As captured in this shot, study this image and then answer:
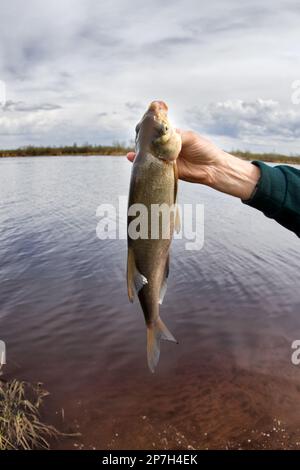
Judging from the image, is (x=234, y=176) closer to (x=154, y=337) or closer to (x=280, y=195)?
(x=280, y=195)

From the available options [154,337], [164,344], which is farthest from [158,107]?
[164,344]

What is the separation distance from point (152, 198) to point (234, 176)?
1.44 metres

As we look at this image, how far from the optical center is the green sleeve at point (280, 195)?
3.94 m

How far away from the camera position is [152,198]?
2883 millimetres

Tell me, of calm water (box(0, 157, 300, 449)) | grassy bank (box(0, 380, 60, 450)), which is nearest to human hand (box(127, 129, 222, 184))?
grassy bank (box(0, 380, 60, 450))

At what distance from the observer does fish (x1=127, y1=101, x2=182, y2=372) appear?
2.88 m

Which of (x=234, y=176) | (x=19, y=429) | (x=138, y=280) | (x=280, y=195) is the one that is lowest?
(x=19, y=429)

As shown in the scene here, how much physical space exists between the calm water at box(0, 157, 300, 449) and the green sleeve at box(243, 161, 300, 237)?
380 centimetres

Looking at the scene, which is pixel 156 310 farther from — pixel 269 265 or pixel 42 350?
pixel 269 265

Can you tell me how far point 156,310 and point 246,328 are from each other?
702 centimetres

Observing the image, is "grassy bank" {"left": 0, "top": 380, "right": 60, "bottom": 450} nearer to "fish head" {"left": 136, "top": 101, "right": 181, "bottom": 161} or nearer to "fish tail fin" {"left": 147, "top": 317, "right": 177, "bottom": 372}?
"fish tail fin" {"left": 147, "top": 317, "right": 177, "bottom": 372}
